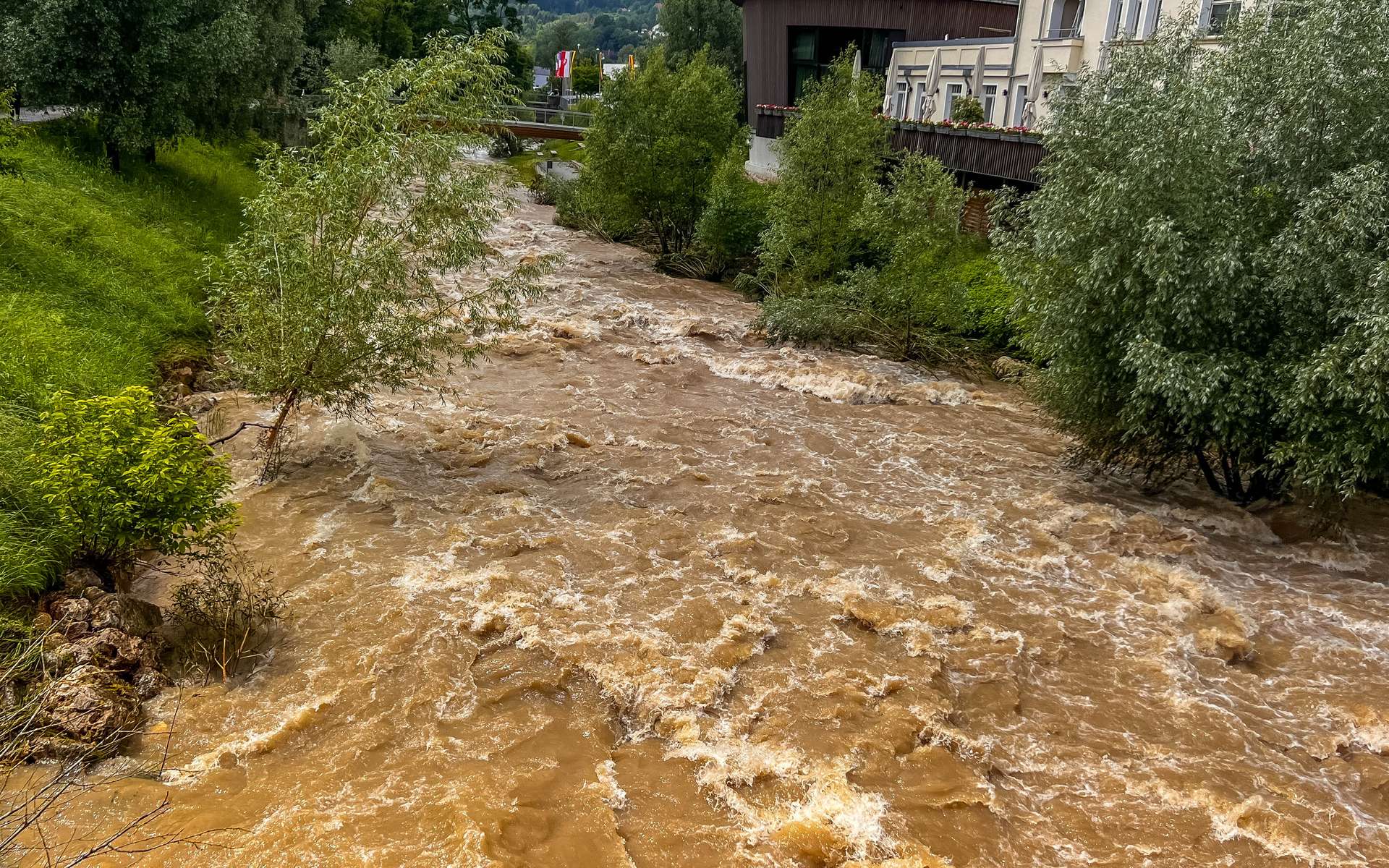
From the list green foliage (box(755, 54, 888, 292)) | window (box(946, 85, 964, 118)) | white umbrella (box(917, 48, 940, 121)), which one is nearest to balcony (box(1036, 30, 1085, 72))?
window (box(946, 85, 964, 118))

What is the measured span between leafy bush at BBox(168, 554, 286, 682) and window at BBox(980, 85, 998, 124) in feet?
116

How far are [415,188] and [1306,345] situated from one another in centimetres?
1547

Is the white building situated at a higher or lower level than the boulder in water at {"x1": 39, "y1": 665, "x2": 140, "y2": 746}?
higher

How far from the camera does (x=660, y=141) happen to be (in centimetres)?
3744

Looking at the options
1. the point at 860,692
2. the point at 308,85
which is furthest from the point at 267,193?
the point at 308,85

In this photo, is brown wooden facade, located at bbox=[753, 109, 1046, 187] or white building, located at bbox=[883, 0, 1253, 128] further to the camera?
white building, located at bbox=[883, 0, 1253, 128]

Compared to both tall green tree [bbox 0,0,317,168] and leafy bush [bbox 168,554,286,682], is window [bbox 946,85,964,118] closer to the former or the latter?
tall green tree [bbox 0,0,317,168]

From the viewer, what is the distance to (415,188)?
16672 millimetres

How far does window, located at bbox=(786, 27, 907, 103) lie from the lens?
162 feet

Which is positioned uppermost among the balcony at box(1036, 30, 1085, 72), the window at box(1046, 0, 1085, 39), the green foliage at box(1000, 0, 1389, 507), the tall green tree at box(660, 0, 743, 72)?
the tall green tree at box(660, 0, 743, 72)

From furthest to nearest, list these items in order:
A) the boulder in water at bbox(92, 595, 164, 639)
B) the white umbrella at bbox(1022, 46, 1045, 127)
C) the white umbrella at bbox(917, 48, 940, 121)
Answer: the white umbrella at bbox(917, 48, 940, 121) < the white umbrella at bbox(1022, 46, 1045, 127) < the boulder in water at bbox(92, 595, 164, 639)

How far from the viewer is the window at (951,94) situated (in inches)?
1654

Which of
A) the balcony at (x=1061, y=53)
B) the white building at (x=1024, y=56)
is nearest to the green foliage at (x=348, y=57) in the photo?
the white building at (x=1024, y=56)

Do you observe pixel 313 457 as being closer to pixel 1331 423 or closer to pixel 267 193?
pixel 267 193
